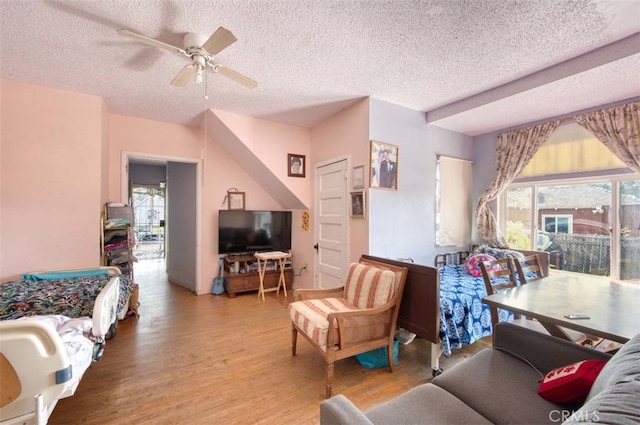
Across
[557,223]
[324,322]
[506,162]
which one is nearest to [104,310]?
[324,322]

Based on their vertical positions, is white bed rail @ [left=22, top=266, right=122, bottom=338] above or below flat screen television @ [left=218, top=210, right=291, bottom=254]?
below

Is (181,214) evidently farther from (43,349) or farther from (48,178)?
(43,349)

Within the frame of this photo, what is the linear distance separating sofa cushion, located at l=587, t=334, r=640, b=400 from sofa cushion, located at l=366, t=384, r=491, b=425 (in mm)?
449

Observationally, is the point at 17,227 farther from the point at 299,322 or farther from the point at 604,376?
the point at 604,376

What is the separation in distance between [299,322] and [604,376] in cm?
179

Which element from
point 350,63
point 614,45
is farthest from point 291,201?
point 614,45

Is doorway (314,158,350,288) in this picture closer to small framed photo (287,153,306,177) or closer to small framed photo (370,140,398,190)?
small framed photo (287,153,306,177)

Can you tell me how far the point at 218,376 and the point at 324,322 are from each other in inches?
38.6

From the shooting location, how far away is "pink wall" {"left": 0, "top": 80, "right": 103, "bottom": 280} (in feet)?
8.98

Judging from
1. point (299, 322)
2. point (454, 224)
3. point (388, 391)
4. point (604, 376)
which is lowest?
point (388, 391)

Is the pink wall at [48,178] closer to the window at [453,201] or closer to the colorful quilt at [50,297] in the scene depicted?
the colorful quilt at [50,297]

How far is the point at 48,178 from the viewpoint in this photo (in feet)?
9.47

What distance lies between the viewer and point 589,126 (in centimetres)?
295

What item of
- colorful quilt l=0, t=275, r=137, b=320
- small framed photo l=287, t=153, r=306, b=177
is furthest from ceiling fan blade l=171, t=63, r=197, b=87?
colorful quilt l=0, t=275, r=137, b=320
